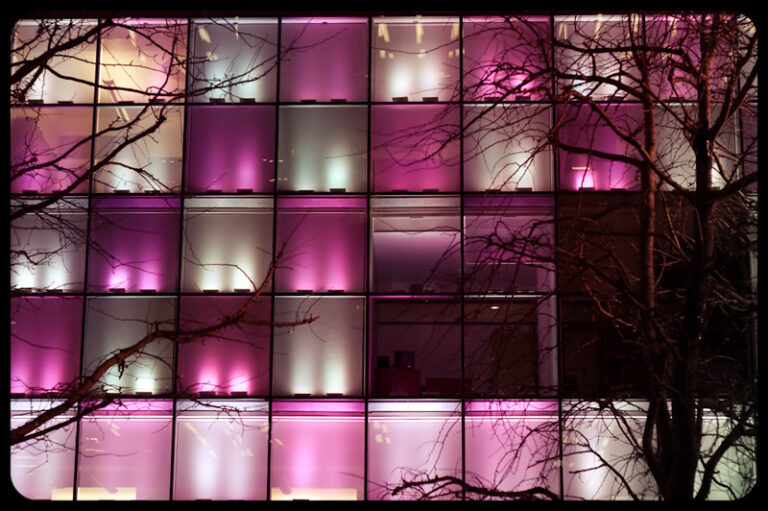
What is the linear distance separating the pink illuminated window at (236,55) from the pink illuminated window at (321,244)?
0.73 metres

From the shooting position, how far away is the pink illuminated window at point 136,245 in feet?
14.8

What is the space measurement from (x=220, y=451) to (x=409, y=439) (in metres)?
1.10

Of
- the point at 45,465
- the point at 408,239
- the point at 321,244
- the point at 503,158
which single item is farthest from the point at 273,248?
the point at 45,465

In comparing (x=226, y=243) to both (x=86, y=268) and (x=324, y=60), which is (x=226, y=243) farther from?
(x=324, y=60)

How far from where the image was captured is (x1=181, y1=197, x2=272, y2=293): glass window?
4504 mm

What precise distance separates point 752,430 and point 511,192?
2162 millimetres

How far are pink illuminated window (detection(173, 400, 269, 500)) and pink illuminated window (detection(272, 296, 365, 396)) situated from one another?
25 centimetres

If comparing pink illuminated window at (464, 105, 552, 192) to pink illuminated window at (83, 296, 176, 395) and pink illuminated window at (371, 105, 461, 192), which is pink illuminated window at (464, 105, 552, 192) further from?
pink illuminated window at (83, 296, 176, 395)

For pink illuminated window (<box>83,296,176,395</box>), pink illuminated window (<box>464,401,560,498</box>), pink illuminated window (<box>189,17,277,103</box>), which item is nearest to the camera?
pink illuminated window (<box>464,401,560,498</box>)

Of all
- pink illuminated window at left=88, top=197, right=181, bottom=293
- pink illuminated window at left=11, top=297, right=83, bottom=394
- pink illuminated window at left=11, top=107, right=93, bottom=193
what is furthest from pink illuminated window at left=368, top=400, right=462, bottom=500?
pink illuminated window at left=11, top=107, right=93, bottom=193

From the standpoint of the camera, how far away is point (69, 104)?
15.2 ft

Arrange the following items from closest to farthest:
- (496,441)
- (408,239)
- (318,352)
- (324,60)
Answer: (496,441) < (318,352) < (408,239) < (324,60)

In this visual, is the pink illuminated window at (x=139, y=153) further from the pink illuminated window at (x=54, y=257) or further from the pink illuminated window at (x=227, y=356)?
the pink illuminated window at (x=227, y=356)

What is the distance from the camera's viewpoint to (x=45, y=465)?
437 centimetres
